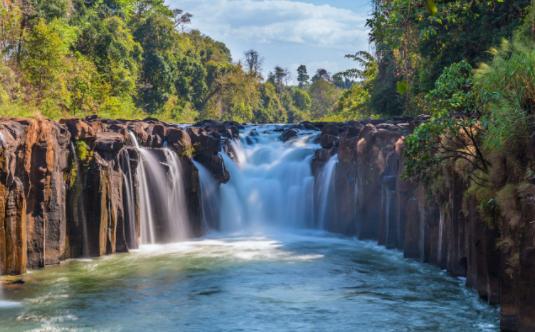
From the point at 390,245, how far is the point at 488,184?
9.40 meters

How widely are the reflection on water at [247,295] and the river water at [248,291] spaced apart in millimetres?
23

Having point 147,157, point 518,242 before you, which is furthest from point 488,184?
point 147,157

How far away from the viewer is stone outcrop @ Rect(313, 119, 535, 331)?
393 inches

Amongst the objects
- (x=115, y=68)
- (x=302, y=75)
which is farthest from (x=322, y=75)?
(x=115, y=68)

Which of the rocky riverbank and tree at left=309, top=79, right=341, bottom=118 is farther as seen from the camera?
tree at left=309, top=79, right=341, bottom=118

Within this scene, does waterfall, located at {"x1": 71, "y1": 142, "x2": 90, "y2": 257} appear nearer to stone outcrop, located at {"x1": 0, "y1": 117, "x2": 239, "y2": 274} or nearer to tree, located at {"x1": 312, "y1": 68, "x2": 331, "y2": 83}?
stone outcrop, located at {"x1": 0, "y1": 117, "x2": 239, "y2": 274}

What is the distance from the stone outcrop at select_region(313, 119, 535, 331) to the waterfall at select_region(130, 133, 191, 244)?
610cm

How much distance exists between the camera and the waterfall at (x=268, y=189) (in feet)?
88.8

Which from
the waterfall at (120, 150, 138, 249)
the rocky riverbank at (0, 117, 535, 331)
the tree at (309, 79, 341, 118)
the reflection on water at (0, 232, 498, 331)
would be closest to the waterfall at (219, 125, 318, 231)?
the rocky riverbank at (0, 117, 535, 331)

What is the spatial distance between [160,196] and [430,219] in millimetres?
10172

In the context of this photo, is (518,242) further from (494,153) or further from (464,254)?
(464,254)

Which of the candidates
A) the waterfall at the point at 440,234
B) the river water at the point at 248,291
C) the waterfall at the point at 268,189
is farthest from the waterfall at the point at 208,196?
the waterfall at the point at 440,234

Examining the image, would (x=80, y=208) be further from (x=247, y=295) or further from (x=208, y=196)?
(x=208, y=196)

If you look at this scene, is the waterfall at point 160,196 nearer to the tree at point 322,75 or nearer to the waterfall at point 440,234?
the waterfall at point 440,234
